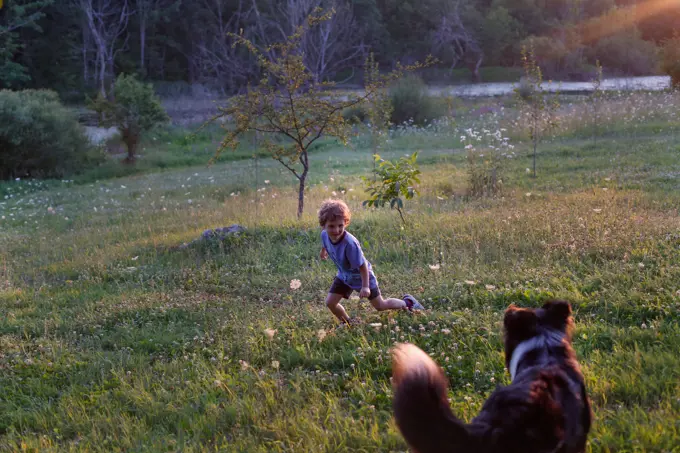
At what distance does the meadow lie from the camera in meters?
3.76

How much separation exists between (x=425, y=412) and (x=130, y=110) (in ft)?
82.9

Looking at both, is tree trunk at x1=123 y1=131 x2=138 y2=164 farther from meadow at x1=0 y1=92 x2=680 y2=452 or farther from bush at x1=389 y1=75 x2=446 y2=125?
meadow at x1=0 y1=92 x2=680 y2=452

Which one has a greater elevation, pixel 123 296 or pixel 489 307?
pixel 489 307

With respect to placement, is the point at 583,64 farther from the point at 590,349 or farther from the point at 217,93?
the point at 590,349

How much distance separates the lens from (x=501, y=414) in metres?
2.47

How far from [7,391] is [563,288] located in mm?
5033

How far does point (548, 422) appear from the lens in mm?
2424

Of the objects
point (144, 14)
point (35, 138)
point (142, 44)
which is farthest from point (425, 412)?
Answer: point (144, 14)

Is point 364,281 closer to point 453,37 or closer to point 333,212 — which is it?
point 333,212

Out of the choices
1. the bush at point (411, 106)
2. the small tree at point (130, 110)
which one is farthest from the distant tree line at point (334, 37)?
the small tree at point (130, 110)

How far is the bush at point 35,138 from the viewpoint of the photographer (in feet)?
71.1

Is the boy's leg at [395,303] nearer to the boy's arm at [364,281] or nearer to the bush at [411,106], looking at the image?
the boy's arm at [364,281]

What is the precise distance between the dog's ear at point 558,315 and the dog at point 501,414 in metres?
0.32

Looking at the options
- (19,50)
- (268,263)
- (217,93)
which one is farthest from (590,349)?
(19,50)
